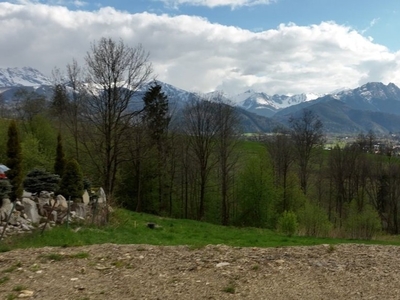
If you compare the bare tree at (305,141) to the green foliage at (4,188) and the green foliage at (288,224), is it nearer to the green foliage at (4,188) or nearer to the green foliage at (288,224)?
the green foliage at (288,224)

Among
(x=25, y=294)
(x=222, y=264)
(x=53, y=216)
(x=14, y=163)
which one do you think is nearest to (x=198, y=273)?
(x=222, y=264)

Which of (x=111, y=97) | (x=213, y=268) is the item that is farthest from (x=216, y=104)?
(x=213, y=268)

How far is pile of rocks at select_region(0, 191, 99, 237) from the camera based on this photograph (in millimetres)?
13508

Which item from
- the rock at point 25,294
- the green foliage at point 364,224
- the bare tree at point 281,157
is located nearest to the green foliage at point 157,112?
the bare tree at point 281,157

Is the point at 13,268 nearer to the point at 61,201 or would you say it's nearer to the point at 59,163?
the point at 61,201

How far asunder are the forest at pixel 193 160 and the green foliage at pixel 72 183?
5.58 m

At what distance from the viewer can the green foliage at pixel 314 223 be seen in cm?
2831

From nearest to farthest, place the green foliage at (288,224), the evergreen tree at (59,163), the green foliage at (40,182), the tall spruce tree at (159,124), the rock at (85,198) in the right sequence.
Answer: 1. the green foliage at (40,182)
2. the rock at (85,198)
3. the evergreen tree at (59,163)
4. the green foliage at (288,224)
5. the tall spruce tree at (159,124)

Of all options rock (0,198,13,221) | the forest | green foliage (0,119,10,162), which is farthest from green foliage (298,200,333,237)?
green foliage (0,119,10,162)

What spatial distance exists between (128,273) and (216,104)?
30.0m

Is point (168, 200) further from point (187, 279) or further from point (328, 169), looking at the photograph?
point (187, 279)

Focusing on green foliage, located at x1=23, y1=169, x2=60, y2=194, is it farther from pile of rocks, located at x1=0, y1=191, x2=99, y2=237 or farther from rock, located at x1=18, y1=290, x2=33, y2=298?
rock, located at x1=18, y1=290, x2=33, y2=298

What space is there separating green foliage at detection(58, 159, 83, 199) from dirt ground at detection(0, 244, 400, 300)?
775 cm

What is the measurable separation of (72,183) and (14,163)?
8.84ft
